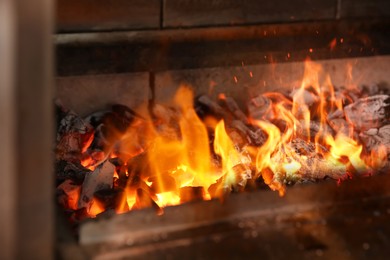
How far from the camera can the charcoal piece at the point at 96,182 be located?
2.42 m

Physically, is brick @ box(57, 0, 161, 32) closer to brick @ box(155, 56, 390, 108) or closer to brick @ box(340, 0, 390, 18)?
brick @ box(155, 56, 390, 108)

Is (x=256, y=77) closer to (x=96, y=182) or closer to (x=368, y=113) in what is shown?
(x=368, y=113)

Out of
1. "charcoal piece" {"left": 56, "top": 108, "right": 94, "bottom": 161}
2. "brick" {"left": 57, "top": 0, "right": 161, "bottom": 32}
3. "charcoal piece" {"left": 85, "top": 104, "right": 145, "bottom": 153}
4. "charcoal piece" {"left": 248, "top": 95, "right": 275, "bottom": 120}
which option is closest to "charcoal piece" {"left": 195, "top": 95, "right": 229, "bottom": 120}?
"charcoal piece" {"left": 248, "top": 95, "right": 275, "bottom": 120}

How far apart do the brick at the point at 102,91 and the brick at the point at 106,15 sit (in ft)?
0.75

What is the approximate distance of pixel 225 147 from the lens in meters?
2.88

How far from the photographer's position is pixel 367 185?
217 cm

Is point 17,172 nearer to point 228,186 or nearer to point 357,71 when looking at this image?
point 228,186

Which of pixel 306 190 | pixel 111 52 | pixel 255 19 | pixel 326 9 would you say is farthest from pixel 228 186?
pixel 326 9

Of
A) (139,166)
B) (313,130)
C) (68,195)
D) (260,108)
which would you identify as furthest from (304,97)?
(68,195)

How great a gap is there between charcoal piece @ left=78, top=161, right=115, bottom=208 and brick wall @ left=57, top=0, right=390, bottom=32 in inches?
28.6

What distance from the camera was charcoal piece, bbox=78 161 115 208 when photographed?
242 centimetres

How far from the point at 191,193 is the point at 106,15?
1010 mm

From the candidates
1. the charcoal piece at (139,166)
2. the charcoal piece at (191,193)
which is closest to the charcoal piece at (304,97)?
the charcoal piece at (139,166)

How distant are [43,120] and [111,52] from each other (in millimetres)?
1586
